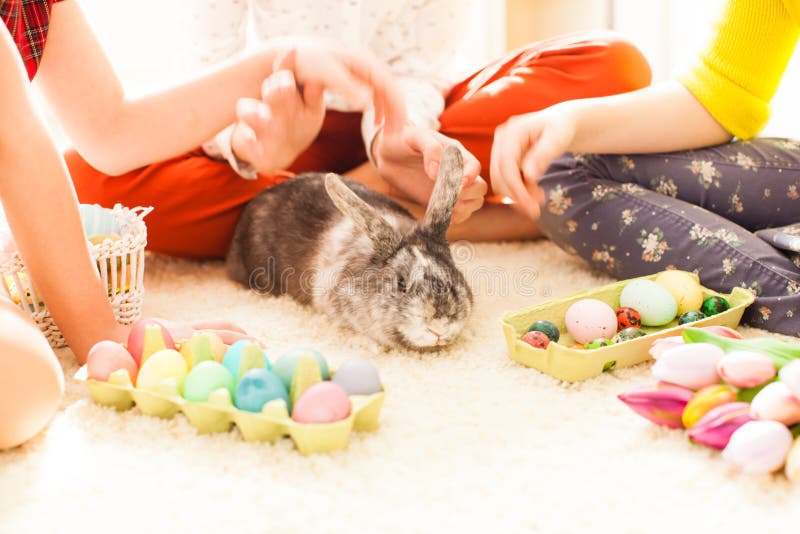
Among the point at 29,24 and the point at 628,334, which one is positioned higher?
the point at 29,24

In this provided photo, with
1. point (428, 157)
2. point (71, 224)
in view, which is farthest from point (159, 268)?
point (428, 157)

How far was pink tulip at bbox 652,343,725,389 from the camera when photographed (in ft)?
2.32

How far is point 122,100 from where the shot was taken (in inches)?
41.3

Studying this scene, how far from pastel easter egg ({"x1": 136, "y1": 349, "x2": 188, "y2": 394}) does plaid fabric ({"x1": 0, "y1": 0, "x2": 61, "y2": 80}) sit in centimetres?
44

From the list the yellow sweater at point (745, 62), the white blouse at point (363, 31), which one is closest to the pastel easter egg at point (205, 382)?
the white blouse at point (363, 31)

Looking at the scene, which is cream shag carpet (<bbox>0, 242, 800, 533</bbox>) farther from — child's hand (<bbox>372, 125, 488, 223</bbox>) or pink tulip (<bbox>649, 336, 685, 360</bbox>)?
child's hand (<bbox>372, 125, 488, 223</bbox>)

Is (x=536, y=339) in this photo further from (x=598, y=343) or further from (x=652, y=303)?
(x=652, y=303)

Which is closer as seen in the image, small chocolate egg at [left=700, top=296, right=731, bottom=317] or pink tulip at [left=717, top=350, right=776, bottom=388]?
pink tulip at [left=717, top=350, right=776, bottom=388]

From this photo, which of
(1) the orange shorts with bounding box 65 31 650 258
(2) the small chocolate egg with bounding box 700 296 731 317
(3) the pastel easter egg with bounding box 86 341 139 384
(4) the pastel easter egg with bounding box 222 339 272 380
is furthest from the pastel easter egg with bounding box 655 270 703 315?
(3) the pastel easter egg with bounding box 86 341 139 384

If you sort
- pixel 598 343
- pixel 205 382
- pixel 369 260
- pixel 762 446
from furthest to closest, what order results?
pixel 369 260 < pixel 598 343 < pixel 205 382 < pixel 762 446

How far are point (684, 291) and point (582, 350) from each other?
226 millimetres

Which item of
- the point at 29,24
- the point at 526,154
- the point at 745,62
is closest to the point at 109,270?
the point at 29,24

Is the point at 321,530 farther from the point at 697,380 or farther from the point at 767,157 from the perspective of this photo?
the point at 767,157

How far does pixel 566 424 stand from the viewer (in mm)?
761
